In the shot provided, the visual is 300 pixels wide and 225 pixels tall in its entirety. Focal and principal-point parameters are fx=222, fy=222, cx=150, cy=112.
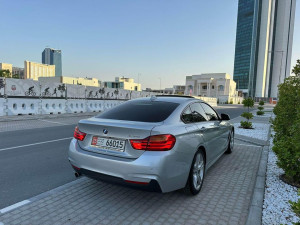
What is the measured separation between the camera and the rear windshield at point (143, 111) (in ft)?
11.6

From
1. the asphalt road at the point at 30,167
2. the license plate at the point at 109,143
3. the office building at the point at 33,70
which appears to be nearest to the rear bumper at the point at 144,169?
the license plate at the point at 109,143

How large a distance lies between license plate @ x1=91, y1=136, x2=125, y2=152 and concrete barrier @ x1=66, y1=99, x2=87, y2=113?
Answer: 1604 cm

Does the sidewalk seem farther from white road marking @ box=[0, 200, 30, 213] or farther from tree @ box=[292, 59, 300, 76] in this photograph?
tree @ box=[292, 59, 300, 76]

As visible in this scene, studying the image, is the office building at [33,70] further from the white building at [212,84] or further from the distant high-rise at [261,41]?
the distant high-rise at [261,41]

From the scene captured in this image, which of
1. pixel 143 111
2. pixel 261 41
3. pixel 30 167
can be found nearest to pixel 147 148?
pixel 143 111

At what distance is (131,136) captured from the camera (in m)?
3.02

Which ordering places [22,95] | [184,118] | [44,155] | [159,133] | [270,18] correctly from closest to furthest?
[159,133]
[184,118]
[44,155]
[22,95]
[270,18]

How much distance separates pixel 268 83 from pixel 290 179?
154 m

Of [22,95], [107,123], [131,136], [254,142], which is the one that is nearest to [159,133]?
[131,136]

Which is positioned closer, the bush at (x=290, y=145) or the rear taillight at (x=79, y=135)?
the rear taillight at (x=79, y=135)

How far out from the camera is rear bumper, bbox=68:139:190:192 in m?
2.89

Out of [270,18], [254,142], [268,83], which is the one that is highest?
[270,18]

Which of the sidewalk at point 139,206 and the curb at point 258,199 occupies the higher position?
the curb at point 258,199

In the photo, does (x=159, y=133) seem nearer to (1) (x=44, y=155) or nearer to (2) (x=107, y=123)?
(2) (x=107, y=123)
